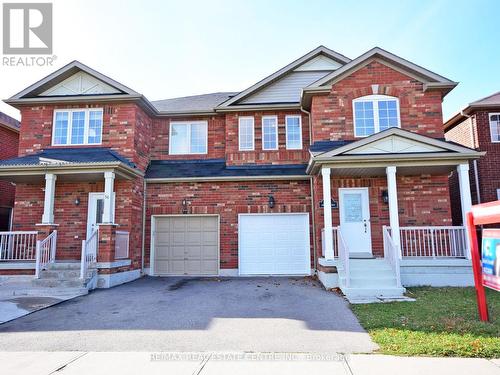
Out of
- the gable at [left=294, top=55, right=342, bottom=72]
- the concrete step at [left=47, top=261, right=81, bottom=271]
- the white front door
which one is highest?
the gable at [left=294, top=55, right=342, bottom=72]

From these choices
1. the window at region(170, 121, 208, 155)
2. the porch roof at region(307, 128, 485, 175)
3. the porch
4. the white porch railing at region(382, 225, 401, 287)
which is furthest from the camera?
the window at region(170, 121, 208, 155)

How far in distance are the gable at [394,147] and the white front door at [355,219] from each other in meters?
1.62

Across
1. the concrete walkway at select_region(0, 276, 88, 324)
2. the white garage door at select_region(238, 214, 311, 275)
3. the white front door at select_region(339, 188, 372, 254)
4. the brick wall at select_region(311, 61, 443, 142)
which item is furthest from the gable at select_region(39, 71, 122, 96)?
the white front door at select_region(339, 188, 372, 254)

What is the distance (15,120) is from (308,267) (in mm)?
13743

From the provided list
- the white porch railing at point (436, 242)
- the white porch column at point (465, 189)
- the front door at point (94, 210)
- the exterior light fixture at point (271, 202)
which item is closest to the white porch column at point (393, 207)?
the white porch railing at point (436, 242)

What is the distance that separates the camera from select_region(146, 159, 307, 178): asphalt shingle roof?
39.3 feet

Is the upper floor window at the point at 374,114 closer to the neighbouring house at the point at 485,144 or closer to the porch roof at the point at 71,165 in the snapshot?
the neighbouring house at the point at 485,144

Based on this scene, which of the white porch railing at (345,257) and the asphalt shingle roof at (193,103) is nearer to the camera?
the white porch railing at (345,257)

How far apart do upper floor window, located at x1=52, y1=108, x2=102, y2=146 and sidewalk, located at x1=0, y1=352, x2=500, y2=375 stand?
28.0ft

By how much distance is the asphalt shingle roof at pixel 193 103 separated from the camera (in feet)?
43.7

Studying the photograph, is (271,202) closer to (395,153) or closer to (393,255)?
(395,153)

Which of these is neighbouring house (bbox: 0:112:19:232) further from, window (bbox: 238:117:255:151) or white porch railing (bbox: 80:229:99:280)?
window (bbox: 238:117:255:151)

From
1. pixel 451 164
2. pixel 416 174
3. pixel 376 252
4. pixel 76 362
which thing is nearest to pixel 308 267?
pixel 376 252

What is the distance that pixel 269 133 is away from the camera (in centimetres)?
1278
